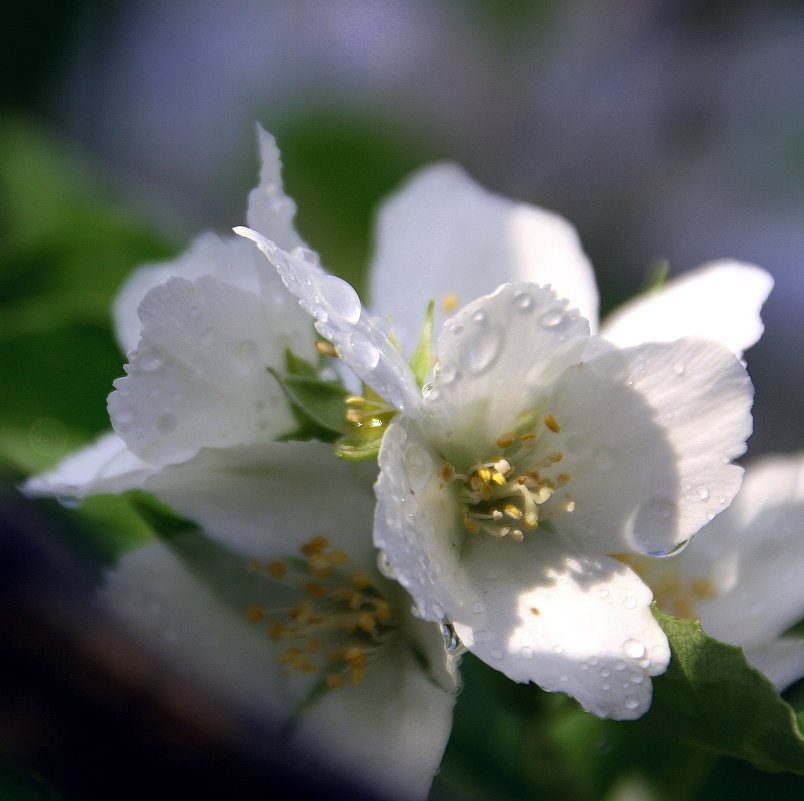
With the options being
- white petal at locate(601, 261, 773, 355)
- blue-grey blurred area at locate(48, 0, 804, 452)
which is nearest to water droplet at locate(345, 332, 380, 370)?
white petal at locate(601, 261, 773, 355)

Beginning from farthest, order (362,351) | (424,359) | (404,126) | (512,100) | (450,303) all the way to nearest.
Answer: (512,100) → (404,126) → (450,303) → (424,359) → (362,351)

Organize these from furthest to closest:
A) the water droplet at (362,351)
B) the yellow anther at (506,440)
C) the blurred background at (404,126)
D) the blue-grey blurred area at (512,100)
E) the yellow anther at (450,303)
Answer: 1. the blue-grey blurred area at (512,100)
2. the blurred background at (404,126)
3. the yellow anther at (450,303)
4. the yellow anther at (506,440)
5. the water droplet at (362,351)

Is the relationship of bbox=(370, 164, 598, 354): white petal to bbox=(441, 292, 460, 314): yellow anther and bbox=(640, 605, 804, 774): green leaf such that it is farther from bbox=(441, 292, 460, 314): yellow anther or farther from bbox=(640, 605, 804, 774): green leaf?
bbox=(640, 605, 804, 774): green leaf

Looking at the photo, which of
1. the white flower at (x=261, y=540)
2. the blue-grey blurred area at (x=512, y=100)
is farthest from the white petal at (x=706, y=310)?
the blue-grey blurred area at (x=512, y=100)

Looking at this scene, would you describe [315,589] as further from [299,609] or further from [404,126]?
[404,126]

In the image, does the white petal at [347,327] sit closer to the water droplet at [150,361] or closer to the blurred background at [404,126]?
the water droplet at [150,361]

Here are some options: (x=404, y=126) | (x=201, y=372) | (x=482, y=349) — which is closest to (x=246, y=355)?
(x=201, y=372)

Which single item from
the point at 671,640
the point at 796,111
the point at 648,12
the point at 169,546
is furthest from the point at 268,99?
the point at 671,640
